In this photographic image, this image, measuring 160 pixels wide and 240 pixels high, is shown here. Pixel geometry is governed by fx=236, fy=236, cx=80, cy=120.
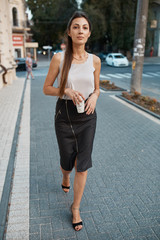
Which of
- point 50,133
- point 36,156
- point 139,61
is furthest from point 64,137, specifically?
point 139,61

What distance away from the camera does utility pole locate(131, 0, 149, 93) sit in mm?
9562

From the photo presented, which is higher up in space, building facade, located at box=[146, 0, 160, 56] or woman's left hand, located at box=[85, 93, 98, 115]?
building facade, located at box=[146, 0, 160, 56]

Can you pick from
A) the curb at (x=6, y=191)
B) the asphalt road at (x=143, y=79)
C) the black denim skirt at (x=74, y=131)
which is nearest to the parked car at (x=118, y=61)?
the asphalt road at (x=143, y=79)

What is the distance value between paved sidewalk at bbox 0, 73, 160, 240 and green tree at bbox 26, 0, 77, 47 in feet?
116

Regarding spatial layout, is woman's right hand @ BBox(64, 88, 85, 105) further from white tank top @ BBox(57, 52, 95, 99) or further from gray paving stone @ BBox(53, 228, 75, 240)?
gray paving stone @ BBox(53, 228, 75, 240)

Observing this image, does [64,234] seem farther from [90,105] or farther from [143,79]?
[143,79]

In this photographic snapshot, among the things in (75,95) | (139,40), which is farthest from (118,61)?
(75,95)

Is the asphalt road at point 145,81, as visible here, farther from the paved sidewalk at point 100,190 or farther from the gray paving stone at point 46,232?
the gray paving stone at point 46,232

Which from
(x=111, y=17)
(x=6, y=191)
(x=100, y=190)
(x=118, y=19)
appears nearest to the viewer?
(x=6, y=191)

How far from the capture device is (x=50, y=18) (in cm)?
4750

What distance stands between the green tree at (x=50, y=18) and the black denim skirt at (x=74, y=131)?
3776 cm

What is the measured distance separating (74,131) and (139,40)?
333 inches

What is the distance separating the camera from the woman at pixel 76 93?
2477 millimetres

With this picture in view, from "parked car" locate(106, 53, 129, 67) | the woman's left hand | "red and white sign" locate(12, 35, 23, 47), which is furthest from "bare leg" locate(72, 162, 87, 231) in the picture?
"red and white sign" locate(12, 35, 23, 47)
